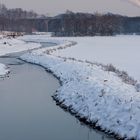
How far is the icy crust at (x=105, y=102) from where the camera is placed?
1332cm

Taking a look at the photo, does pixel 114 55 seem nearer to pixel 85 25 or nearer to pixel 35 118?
pixel 35 118

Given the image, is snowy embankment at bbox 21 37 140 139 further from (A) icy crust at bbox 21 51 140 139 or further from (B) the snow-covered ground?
(B) the snow-covered ground

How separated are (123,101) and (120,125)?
1778mm

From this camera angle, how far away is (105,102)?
1571 cm

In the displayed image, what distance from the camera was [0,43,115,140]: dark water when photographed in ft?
44.5

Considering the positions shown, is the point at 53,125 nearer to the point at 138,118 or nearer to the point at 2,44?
the point at 138,118

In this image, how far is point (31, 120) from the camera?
15414mm

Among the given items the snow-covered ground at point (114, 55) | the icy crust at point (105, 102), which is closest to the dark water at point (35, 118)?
the icy crust at point (105, 102)

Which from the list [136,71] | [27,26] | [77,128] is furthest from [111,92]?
[27,26]

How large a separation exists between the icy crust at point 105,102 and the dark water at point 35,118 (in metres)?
0.47

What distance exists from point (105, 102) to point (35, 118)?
9.00ft

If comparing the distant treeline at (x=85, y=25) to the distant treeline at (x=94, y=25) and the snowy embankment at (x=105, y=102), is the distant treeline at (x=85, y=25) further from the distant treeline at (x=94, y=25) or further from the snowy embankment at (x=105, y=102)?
the snowy embankment at (x=105, y=102)

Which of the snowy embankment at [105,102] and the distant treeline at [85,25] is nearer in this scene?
the snowy embankment at [105,102]

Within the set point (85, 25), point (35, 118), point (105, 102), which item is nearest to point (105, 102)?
point (105, 102)
